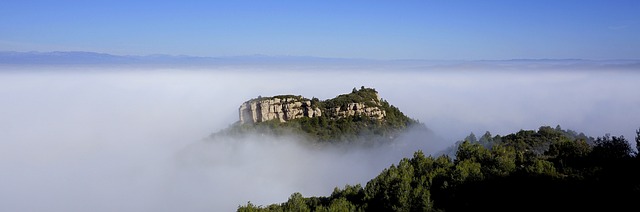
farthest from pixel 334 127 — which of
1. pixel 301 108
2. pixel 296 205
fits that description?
pixel 296 205

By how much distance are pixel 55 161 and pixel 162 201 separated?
6616 centimetres

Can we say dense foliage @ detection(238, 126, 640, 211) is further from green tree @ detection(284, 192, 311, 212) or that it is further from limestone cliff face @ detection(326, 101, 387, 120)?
limestone cliff face @ detection(326, 101, 387, 120)

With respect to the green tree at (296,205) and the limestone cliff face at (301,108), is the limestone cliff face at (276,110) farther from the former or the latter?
the green tree at (296,205)

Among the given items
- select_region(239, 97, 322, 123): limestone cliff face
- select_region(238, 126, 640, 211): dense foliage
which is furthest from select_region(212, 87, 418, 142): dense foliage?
select_region(238, 126, 640, 211): dense foliage

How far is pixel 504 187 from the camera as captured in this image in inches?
894

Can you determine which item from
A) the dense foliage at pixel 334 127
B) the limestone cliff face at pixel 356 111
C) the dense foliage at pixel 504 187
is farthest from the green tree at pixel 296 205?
the limestone cliff face at pixel 356 111

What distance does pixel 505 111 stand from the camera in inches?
5438

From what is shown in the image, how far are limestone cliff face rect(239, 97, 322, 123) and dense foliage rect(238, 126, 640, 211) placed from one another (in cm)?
3045

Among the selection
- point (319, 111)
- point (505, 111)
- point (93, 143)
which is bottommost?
point (93, 143)

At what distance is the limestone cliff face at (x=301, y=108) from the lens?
189 ft

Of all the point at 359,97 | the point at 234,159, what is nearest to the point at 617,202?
the point at 234,159

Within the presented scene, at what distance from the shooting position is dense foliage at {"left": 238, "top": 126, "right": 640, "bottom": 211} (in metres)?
19.8

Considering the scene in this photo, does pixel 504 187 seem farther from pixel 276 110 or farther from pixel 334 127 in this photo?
pixel 276 110

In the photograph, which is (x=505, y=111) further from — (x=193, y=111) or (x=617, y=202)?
(x=617, y=202)
